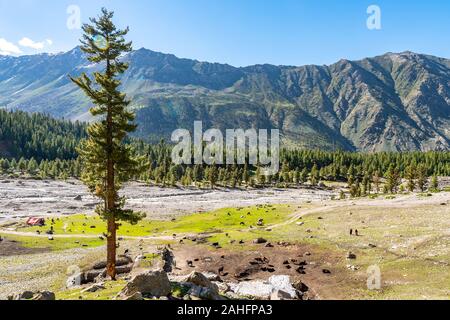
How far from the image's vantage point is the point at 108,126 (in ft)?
126

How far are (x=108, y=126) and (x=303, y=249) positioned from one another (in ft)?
103

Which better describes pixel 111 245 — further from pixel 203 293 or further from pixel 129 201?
pixel 129 201

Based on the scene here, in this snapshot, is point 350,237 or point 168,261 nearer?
point 168,261

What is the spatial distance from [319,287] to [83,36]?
34375mm

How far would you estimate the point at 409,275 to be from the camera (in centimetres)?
3888

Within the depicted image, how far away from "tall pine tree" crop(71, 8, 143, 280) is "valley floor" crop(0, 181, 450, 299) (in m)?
9.67

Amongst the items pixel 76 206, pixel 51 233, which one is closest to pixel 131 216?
pixel 51 233

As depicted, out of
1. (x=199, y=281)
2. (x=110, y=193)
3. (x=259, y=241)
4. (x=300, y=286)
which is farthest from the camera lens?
(x=259, y=241)

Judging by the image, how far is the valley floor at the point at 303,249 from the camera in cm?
3891

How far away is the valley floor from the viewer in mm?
38906

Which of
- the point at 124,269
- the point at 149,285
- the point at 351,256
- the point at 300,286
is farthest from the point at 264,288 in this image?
the point at 124,269

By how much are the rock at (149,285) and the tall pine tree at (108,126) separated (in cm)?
1151

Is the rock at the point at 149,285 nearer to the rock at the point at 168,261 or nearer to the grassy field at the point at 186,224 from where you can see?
the rock at the point at 168,261
